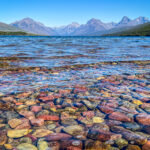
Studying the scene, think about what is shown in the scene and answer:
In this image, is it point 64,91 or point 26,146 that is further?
point 64,91

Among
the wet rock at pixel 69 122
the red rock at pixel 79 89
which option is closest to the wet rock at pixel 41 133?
the wet rock at pixel 69 122

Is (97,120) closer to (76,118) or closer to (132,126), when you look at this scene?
(76,118)

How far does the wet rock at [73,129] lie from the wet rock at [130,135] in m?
0.61

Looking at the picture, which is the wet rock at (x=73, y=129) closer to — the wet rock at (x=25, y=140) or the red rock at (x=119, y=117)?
the wet rock at (x=25, y=140)

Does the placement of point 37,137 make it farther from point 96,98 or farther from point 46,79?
point 46,79

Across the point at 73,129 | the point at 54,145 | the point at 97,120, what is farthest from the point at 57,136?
the point at 97,120

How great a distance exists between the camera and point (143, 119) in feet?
11.8

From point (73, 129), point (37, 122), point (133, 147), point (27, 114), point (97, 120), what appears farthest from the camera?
point (27, 114)

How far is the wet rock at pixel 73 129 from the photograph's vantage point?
3151 mm

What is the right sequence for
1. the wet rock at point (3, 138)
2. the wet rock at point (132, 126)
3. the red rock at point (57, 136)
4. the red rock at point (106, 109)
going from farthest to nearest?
the red rock at point (106, 109), the wet rock at point (132, 126), the red rock at point (57, 136), the wet rock at point (3, 138)

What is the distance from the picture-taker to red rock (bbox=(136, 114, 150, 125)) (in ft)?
11.5

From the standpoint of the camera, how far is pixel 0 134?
303 cm

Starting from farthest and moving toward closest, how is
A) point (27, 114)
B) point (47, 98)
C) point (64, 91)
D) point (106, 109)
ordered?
point (64, 91) < point (47, 98) < point (106, 109) < point (27, 114)

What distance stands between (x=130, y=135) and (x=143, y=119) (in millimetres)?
766
